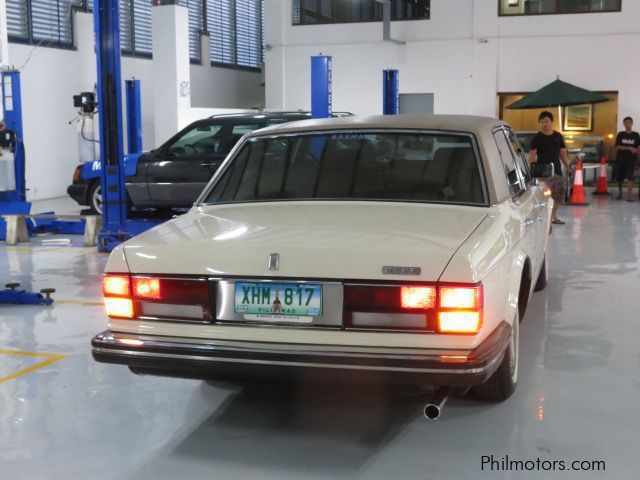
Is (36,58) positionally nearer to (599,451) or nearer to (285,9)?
(285,9)

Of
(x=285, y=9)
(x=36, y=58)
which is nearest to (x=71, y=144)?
(x=36, y=58)

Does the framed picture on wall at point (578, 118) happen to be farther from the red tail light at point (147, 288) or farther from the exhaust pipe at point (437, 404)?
the red tail light at point (147, 288)

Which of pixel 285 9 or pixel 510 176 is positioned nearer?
pixel 510 176

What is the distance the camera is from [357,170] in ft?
13.3

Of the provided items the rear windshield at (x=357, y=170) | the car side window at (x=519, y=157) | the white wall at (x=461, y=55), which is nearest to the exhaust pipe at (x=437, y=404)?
the rear windshield at (x=357, y=170)

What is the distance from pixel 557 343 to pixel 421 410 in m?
1.55

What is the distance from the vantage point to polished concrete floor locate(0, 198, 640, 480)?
3.19 m

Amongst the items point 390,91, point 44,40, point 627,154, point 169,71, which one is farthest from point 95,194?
point 627,154

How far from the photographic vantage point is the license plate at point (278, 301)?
3.06 m

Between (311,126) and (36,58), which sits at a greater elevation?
(36,58)

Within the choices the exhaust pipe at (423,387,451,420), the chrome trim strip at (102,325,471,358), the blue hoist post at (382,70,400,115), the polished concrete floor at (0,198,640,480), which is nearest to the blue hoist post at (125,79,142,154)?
the blue hoist post at (382,70,400,115)

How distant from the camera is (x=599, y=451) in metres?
3.29

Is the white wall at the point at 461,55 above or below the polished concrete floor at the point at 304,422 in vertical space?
above

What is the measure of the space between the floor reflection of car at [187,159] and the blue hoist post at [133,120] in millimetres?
3418
